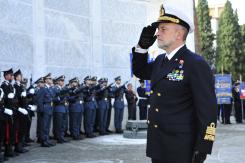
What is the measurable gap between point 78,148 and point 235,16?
43.2 m

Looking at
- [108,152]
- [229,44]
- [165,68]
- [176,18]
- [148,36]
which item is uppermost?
[229,44]

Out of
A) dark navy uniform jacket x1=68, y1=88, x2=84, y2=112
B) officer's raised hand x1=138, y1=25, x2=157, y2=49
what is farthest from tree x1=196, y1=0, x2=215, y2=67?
Result: officer's raised hand x1=138, y1=25, x2=157, y2=49

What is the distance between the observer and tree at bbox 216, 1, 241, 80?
4929 centimetres

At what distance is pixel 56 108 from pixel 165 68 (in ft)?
29.1

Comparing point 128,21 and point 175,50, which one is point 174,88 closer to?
point 175,50

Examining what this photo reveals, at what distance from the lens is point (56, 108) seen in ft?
39.1

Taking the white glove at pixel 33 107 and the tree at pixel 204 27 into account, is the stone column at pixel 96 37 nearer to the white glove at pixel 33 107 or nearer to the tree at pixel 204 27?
the white glove at pixel 33 107

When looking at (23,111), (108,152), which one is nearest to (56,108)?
(23,111)

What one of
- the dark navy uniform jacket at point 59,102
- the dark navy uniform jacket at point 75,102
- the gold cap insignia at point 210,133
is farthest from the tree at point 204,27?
the gold cap insignia at point 210,133

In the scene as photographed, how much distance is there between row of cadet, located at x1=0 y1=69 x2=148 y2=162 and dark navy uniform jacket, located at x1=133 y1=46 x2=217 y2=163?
19.5 ft

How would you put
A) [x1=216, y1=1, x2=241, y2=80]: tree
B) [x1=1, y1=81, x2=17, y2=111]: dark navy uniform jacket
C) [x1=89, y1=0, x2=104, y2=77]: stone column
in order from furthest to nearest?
[x1=216, y1=1, x2=241, y2=80]: tree → [x1=89, y1=0, x2=104, y2=77]: stone column → [x1=1, y1=81, x2=17, y2=111]: dark navy uniform jacket

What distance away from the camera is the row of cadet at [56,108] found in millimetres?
9172

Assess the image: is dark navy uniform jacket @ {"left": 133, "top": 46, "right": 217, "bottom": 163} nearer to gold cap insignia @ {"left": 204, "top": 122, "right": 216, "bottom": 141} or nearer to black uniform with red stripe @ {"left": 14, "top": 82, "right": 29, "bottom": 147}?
gold cap insignia @ {"left": 204, "top": 122, "right": 216, "bottom": 141}

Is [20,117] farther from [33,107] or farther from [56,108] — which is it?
[56,108]
